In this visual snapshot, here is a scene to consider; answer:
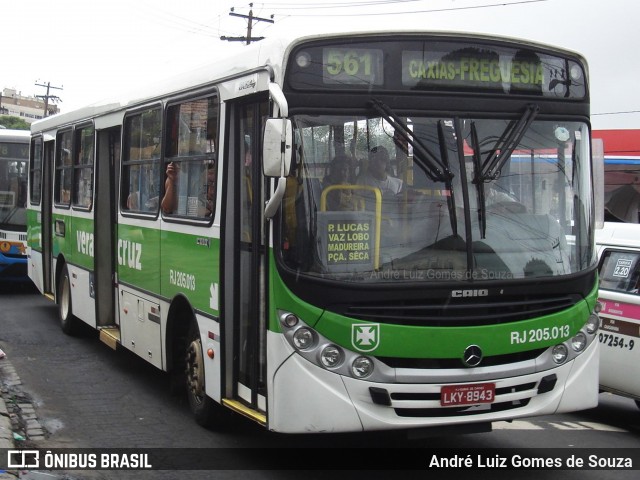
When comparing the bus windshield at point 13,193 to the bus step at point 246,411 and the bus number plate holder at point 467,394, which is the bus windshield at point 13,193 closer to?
the bus step at point 246,411

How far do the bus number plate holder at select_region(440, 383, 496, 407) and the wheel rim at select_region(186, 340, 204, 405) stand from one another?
8.03 feet

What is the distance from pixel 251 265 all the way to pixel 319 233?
930 mm

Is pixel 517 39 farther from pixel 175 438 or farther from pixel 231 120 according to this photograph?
pixel 175 438

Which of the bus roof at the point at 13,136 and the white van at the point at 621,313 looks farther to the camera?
the bus roof at the point at 13,136

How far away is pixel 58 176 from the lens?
1324 centimetres

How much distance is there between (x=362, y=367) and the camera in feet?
19.0

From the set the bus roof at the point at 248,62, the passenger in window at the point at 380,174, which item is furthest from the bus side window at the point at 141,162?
the passenger in window at the point at 380,174

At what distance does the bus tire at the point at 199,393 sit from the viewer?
24.8ft

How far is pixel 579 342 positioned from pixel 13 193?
1435 centimetres

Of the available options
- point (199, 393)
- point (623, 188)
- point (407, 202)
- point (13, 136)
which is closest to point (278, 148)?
point (407, 202)

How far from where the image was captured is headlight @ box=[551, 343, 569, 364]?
632 centimetres

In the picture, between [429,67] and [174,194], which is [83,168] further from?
[429,67]

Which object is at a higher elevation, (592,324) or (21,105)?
(21,105)

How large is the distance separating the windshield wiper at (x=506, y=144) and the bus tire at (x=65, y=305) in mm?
7866
